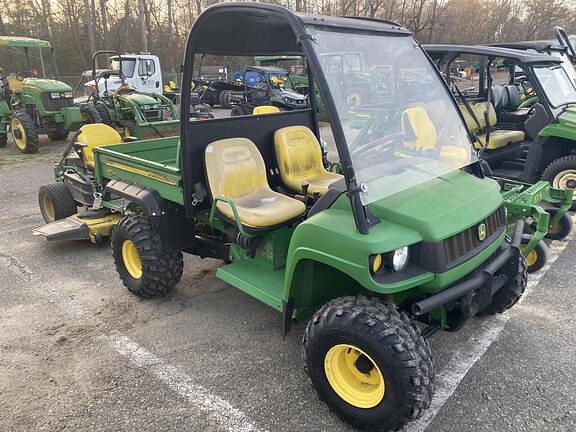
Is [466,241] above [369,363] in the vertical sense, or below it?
above

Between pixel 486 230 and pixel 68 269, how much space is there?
3.64 meters

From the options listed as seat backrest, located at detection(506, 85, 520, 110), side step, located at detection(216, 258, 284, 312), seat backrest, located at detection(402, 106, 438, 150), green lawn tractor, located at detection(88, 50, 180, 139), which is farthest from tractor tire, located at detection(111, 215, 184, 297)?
green lawn tractor, located at detection(88, 50, 180, 139)

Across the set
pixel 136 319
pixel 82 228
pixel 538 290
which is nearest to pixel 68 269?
pixel 82 228

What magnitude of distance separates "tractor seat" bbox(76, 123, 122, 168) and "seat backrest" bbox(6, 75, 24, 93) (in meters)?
7.02

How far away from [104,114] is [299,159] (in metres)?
8.11

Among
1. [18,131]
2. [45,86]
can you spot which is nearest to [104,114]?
[45,86]

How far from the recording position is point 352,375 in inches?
94.7

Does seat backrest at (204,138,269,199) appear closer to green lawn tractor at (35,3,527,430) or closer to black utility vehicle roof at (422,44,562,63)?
green lawn tractor at (35,3,527,430)

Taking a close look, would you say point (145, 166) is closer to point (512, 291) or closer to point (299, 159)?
point (299, 159)

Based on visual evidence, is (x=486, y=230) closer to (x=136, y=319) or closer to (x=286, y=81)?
(x=136, y=319)

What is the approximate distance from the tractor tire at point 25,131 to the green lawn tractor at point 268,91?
542 centimetres

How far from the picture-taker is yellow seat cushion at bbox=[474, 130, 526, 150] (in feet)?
19.1

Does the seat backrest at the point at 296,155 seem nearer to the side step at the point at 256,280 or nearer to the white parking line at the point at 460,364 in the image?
the side step at the point at 256,280

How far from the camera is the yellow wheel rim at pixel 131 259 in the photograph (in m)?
3.72
